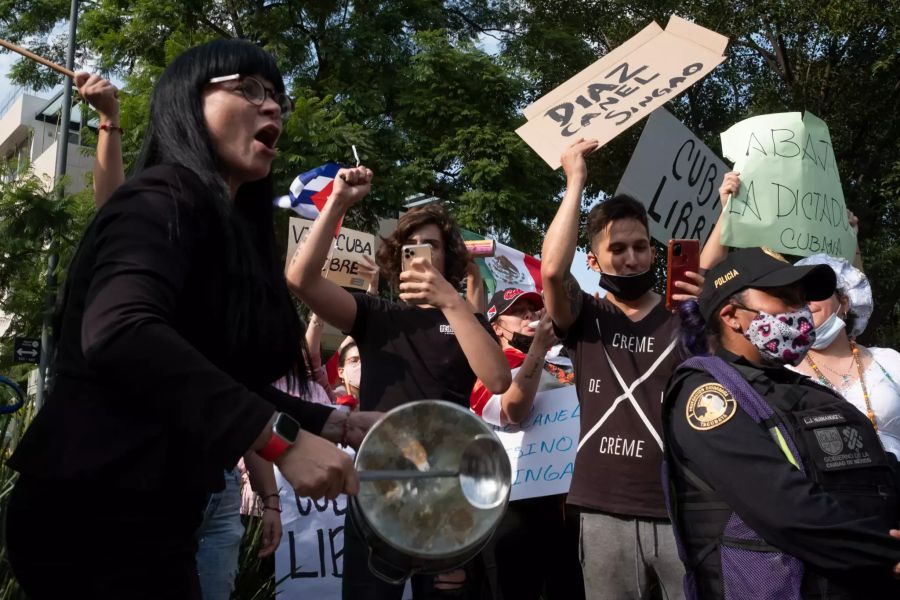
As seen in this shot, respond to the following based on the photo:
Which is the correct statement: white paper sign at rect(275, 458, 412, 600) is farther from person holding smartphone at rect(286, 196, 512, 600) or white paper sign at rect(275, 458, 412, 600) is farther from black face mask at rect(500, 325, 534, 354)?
person holding smartphone at rect(286, 196, 512, 600)

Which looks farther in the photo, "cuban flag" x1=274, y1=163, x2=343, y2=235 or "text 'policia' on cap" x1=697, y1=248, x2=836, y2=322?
"cuban flag" x1=274, y1=163, x2=343, y2=235

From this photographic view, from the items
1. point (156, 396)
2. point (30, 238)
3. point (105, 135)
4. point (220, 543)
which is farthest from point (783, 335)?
point (30, 238)

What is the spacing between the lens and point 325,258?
371 cm

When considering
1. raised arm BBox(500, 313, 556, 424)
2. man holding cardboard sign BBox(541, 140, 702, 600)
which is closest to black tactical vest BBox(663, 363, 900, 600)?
man holding cardboard sign BBox(541, 140, 702, 600)

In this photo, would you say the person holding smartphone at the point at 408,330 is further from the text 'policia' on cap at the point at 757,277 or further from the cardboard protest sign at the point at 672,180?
the cardboard protest sign at the point at 672,180

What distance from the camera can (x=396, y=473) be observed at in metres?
1.82

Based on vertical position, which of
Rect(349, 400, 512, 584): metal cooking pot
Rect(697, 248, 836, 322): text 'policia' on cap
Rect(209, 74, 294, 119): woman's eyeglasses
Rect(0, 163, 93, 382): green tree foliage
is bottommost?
Rect(0, 163, 93, 382): green tree foliage

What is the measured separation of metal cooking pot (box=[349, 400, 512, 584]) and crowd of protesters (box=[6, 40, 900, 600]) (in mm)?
147

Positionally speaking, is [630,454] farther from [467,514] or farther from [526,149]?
[526,149]

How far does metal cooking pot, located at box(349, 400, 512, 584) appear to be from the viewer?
184 centimetres

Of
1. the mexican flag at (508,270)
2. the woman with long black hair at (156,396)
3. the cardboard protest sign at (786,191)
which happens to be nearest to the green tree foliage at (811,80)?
the mexican flag at (508,270)

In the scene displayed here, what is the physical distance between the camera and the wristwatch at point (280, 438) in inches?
65.2

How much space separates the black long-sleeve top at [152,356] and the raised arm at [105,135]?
5.01 ft

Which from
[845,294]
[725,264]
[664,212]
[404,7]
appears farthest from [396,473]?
[404,7]
